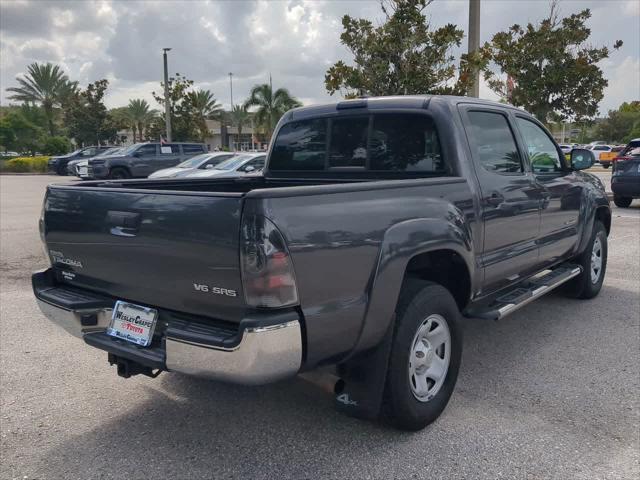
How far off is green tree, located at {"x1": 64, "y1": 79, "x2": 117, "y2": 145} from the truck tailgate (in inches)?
1812

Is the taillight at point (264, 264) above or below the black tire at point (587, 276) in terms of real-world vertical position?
above

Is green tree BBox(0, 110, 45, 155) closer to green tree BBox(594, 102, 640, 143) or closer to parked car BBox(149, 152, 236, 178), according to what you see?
parked car BBox(149, 152, 236, 178)

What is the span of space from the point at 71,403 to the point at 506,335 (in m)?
3.47

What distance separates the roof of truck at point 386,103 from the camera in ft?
12.8

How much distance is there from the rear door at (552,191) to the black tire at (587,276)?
460 mm

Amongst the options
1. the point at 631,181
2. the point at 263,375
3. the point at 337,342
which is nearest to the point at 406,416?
the point at 337,342

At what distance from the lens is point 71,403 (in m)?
3.62

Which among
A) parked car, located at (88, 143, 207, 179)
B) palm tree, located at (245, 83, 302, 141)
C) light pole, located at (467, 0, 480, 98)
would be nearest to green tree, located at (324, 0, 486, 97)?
light pole, located at (467, 0, 480, 98)

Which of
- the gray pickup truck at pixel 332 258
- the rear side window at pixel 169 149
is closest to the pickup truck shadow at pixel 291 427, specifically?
the gray pickup truck at pixel 332 258

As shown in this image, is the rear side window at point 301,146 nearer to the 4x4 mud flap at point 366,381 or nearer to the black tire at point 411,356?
the black tire at point 411,356

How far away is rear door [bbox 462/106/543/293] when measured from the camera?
386 centimetres

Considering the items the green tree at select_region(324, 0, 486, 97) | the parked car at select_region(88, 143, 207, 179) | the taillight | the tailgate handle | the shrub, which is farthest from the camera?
the shrub

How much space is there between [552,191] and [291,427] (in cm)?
300

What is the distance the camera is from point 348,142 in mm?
4262
